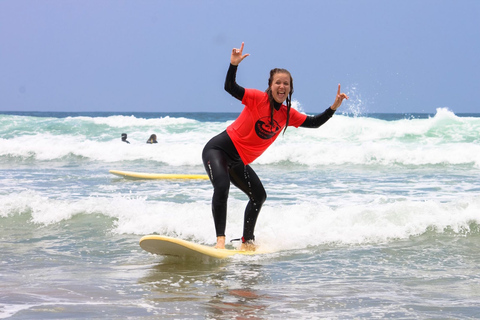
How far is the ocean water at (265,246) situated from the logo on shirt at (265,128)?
3.69 ft

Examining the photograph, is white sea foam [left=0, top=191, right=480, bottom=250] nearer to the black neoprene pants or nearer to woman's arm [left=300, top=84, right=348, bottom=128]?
the black neoprene pants

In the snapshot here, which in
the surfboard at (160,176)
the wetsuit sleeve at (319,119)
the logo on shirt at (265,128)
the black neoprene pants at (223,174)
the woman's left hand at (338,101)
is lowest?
the surfboard at (160,176)

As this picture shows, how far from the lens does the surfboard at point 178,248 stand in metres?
4.91

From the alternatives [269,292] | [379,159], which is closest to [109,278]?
[269,292]

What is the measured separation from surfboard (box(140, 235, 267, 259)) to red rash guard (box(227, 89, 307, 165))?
0.84 metres

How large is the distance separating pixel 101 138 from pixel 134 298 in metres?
21.8

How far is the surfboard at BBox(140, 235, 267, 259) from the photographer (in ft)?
16.1

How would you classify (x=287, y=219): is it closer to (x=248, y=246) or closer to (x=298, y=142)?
(x=248, y=246)

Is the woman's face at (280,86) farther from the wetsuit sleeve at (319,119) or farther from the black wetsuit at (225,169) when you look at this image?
the wetsuit sleeve at (319,119)

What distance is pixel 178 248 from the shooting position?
5.07m

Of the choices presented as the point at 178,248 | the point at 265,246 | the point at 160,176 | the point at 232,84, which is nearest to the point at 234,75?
the point at 232,84

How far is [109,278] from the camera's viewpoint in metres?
4.60

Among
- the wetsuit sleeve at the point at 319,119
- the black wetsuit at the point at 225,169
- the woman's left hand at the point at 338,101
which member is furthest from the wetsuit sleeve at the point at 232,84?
the woman's left hand at the point at 338,101

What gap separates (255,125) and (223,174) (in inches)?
19.9
